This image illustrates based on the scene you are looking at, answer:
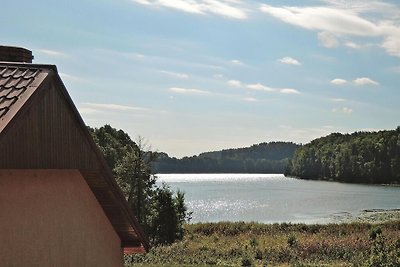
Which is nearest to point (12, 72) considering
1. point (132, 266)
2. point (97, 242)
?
point (97, 242)

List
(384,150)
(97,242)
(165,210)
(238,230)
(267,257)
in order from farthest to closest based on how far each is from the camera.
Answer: (384,150) → (238,230) → (165,210) → (267,257) → (97,242)

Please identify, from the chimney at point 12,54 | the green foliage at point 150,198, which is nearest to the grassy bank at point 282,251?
the green foliage at point 150,198

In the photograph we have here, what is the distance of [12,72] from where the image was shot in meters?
4.09

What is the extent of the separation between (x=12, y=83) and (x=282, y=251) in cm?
2448

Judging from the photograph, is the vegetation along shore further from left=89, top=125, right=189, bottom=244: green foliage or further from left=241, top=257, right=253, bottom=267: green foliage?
left=89, top=125, right=189, bottom=244: green foliage

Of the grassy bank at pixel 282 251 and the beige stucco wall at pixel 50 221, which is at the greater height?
the beige stucco wall at pixel 50 221

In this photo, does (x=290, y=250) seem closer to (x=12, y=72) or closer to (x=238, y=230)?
(x=238, y=230)

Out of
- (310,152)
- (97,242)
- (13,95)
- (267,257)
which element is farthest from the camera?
(310,152)

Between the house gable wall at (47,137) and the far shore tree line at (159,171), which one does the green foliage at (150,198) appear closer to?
the far shore tree line at (159,171)

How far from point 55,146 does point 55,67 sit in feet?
1.82

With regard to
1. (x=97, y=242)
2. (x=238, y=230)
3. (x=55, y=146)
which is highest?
(x=55, y=146)

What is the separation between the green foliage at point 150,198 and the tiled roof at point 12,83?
35001mm

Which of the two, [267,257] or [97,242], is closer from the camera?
[97,242]

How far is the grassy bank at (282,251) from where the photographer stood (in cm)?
2306
